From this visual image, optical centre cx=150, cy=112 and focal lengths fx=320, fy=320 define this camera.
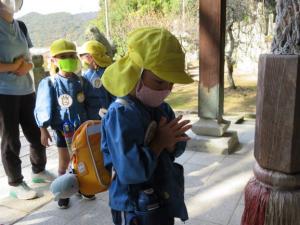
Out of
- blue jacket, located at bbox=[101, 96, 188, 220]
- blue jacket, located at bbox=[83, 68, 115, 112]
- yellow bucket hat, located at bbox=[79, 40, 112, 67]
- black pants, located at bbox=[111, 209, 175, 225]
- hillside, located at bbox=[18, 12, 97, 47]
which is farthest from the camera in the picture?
hillside, located at bbox=[18, 12, 97, 47]

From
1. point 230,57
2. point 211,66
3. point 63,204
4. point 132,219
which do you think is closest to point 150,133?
point 132,219

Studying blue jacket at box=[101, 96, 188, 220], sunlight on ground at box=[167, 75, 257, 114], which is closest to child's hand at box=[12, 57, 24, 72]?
blue jacket at box=[101, 96, 188, 220]

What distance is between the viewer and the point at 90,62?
289 cm

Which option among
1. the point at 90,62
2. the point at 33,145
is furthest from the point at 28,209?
the point at 90,62

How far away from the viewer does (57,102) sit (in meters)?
2.54

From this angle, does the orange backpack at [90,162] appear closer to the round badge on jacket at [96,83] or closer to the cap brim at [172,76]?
the cap brim at [172,76]

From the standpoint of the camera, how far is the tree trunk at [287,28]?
0.84m

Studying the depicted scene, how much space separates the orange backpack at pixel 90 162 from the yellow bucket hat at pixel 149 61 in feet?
1.27

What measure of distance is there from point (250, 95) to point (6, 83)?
8565 millimetres

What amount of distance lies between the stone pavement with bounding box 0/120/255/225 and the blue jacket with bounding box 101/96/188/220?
1134 millimetres

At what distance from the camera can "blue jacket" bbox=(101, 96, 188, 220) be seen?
1.19 m

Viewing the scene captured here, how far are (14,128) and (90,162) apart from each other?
1.43m

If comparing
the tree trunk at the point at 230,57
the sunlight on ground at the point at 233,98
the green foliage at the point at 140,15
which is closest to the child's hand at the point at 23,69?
the sunlight on ground at the point at 233,98

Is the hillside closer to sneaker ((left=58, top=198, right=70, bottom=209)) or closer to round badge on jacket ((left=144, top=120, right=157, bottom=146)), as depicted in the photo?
sneaker ((left=58, top=198, right=70, bottom=209))
